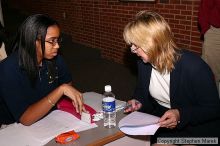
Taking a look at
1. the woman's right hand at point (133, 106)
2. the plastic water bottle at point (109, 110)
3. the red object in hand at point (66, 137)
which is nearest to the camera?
the red object in hand at point (66, 137)

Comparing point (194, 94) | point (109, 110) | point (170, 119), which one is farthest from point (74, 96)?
point (194, 94)

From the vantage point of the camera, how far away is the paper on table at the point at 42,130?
164cm

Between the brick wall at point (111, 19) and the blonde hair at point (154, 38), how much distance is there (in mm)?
2277

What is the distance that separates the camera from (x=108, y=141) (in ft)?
5.47

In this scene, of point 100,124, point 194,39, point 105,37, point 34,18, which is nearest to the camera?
point 100,124

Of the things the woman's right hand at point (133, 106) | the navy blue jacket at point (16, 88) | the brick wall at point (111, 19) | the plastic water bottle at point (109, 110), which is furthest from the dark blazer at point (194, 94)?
the brick wall at point (111, 19)

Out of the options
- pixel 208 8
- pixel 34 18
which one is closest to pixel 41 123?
pixel 34 18

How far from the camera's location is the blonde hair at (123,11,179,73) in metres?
1.89

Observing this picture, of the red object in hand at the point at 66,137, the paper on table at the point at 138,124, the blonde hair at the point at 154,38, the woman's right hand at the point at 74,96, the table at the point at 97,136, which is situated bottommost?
the table at the point at 97,136

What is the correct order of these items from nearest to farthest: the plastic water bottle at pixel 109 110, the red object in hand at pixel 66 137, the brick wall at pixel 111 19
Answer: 1. the red object in hand at pixel 66 137
2. the plastic water bottle at pixel 109 110
3. the brick wall at pixel 111 19

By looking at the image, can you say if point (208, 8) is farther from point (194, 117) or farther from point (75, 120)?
point (75, 120)

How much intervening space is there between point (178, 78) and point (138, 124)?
481 millimetres

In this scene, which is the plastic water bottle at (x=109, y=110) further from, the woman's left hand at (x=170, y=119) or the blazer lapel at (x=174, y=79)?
the blazer lapel at (x=174, y=79)

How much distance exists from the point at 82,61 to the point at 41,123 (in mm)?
4470
